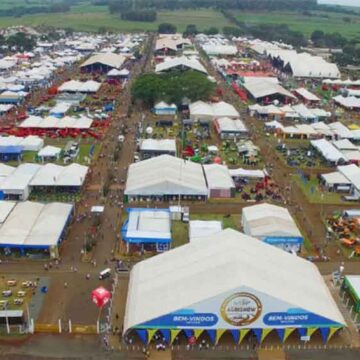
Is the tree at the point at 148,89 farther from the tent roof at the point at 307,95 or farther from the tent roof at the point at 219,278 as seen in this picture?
the tent roof at the point at 219,278

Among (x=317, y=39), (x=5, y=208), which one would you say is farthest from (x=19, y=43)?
(x=5, y=208)

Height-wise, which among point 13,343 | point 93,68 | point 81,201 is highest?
point 13,343

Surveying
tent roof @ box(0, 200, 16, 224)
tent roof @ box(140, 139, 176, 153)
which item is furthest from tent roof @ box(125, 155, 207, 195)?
tent roof @ box(0, 200, 16, 224)

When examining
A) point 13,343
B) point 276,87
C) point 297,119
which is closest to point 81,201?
point 13,343

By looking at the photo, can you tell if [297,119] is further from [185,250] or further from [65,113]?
[185,250]

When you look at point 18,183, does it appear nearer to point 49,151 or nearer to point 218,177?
point 49,151

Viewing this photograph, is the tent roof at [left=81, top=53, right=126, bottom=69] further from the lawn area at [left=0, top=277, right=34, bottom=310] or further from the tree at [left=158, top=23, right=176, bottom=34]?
the lawn area at [left=0, top=277, right=34, bottom=310]
